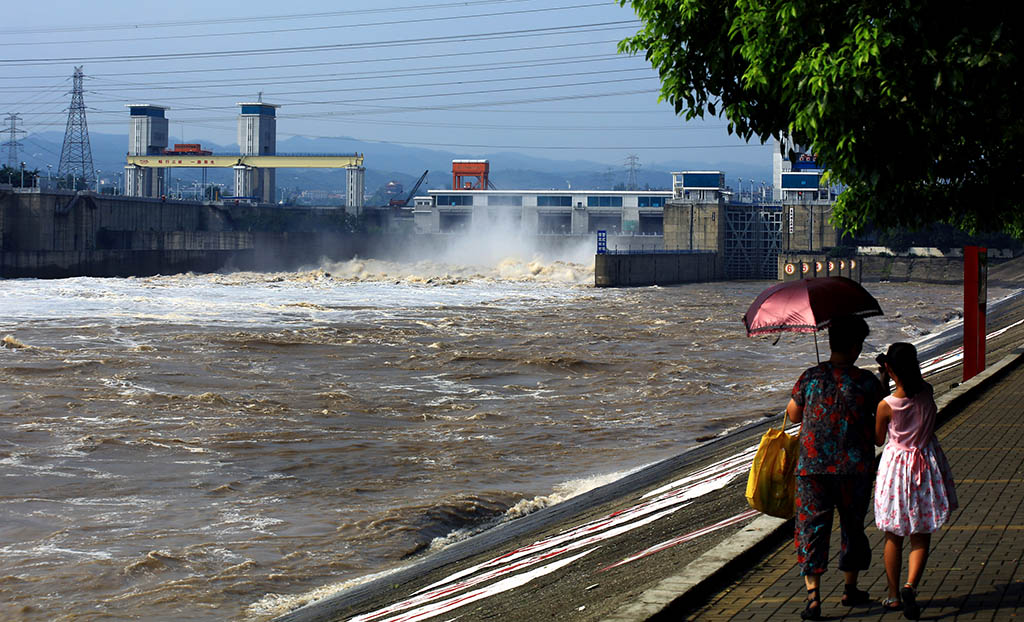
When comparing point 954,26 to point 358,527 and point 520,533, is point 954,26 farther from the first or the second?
point 358,527

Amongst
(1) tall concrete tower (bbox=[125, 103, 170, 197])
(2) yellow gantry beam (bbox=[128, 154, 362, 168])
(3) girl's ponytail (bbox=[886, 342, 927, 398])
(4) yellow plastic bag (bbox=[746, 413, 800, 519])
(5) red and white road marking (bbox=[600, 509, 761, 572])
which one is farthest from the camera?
(1) tall concrete tower (bbox=[125, 103, 170, 197])

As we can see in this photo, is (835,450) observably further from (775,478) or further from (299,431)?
(299,431)

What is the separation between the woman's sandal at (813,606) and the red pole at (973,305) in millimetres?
14957

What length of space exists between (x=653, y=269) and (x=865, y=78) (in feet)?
291

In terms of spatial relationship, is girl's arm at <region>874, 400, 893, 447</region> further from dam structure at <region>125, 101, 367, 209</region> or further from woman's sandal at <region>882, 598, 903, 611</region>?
dam structure at <region>125, 101, 367, 209</region>

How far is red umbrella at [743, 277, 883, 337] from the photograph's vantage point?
6.92 m

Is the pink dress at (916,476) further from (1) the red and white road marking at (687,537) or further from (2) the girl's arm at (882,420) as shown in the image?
(1) the red and white road marking at (687,537)

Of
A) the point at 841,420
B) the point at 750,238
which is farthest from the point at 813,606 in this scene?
the point at 750,238

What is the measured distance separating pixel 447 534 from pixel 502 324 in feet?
130

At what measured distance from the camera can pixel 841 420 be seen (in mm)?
6664

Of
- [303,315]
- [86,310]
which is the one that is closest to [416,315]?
[303,315]

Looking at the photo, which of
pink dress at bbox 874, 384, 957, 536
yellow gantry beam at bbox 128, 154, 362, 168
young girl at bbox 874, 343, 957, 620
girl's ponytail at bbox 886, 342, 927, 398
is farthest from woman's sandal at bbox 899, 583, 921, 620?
yellow gantry beam at bbox 128, 154, 362, 168

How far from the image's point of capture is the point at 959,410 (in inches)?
651

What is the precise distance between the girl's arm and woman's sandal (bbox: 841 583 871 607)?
1.01 metres
